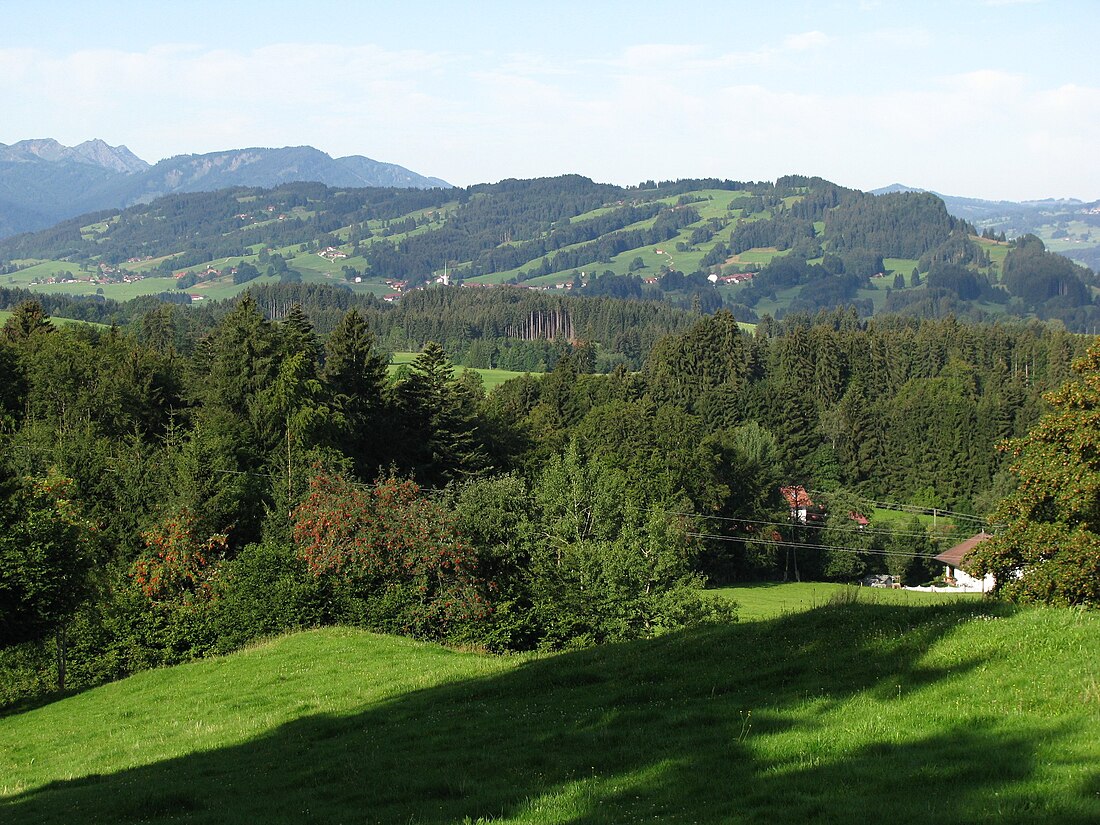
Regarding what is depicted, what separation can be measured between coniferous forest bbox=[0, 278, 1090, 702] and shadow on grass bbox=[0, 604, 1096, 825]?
644 inches

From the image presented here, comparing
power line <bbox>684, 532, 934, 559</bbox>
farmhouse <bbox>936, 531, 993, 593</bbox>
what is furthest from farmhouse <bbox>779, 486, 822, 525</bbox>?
farmhouse <bbox>936, 531, 993, 593</bbox>

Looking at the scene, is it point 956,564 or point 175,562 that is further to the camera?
point 956,564

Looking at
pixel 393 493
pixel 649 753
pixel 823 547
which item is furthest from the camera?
pixel 823 547

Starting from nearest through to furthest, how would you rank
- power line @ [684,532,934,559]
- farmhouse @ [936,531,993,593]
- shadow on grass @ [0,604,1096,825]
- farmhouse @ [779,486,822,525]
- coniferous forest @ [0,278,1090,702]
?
shadow on grass @ [0,604,1096,825], coniferous forest @ [0,278,1090,702], farmhouse @ [936,531,993,593], power line @ [684,532,934,559], farmhouse @ [779,486,822,525]

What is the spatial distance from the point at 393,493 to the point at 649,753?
3020 cm

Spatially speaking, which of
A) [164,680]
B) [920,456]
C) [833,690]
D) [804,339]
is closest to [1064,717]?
[833,690]

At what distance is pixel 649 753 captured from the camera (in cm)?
1270

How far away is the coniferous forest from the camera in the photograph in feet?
116

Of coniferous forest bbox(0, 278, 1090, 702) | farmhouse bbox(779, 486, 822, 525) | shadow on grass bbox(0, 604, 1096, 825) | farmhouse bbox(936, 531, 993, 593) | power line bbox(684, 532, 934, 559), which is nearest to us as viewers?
shadow on grass bbox(0, 604, 1096, 825)

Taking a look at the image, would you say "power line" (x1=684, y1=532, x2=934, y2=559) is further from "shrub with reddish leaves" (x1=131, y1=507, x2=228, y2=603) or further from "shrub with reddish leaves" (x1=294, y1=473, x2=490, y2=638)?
"shrub with reddish leaves" (x1=294, y1=473, x2=490, y2=638)

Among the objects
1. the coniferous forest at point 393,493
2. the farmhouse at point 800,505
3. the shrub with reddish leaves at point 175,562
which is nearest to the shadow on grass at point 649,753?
the coniferous forest at point 393,493

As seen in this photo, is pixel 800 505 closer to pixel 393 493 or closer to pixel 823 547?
pixel 823 547

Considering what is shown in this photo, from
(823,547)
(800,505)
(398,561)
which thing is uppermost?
(398,561)

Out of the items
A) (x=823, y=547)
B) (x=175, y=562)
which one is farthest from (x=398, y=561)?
(x=823, y=547)
